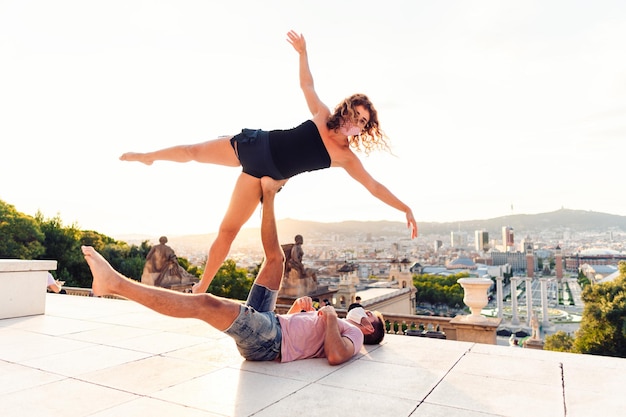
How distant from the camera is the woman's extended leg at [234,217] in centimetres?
342

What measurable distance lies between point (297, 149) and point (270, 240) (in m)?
0.72

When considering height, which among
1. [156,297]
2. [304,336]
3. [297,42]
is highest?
[297,42]

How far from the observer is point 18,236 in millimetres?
25953

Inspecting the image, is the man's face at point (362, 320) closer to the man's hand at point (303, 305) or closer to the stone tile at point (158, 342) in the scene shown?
the man's hand at point (303, 305)

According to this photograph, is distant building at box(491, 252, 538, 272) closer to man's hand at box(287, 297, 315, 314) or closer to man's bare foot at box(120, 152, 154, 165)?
man's hand at box(287, 297, 315, 314)

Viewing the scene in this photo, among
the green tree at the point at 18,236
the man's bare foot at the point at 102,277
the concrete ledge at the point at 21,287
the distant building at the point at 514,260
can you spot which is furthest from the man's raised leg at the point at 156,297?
the distant building at the point at 514,260

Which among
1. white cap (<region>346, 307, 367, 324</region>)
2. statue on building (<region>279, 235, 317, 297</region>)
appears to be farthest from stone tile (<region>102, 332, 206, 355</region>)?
statue on building (<region>279, 235, 317, 297</region>)

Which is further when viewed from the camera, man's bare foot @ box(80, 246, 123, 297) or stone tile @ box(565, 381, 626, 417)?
man's bare foot @ box(80, 246, 123, 297)

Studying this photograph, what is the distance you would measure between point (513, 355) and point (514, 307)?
248 ft

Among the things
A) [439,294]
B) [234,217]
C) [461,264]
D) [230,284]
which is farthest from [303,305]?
[461,264]

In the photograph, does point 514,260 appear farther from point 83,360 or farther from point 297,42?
point 83,360

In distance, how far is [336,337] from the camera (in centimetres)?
307

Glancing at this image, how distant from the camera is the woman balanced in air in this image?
327cm

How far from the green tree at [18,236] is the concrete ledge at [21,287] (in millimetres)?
23950
